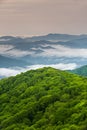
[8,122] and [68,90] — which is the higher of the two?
[68,90]

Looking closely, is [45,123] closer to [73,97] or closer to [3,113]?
[73,97]

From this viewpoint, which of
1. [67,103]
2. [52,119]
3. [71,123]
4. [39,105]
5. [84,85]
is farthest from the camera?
[84,85]

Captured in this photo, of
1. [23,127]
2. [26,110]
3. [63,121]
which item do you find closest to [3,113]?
[26,110]

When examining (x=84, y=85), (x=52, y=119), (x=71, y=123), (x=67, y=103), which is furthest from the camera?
(x=84, y=85)

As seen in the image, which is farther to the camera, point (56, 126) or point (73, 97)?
point (73, 97)

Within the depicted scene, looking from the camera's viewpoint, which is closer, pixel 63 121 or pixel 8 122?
pixel 63 121

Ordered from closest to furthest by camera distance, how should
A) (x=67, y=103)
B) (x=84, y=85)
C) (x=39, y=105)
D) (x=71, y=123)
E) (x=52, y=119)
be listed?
(x=71, y=123) → (x=52, y=119) → (x=67, y=103) → (x=39, y=105) → (x=84, y=85)

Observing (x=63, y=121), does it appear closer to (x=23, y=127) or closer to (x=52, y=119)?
(x=52, y=119)

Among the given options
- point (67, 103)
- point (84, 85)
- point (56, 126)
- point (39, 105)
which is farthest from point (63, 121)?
point (84, 85)
